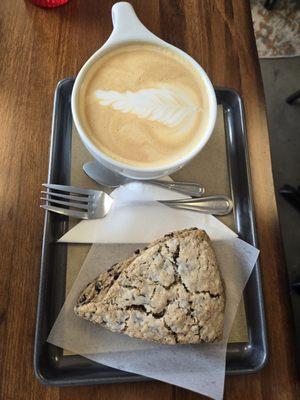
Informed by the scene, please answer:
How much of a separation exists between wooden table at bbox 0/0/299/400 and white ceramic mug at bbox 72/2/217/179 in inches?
6.6

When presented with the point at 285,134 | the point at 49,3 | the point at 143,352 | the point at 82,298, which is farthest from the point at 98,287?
the point at 285,134

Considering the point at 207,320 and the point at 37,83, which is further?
the point at 37,83

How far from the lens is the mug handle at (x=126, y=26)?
0.69 meters

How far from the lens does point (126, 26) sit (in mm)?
697

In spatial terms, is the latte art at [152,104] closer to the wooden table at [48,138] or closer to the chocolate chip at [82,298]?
the wooden table at [48,138]

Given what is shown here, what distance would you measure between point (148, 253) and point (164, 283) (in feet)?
0.19

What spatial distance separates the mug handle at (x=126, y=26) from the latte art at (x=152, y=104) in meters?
0.10

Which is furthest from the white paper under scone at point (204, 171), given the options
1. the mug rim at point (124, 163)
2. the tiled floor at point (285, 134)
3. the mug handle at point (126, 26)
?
the tiled floor at point (285, 134)

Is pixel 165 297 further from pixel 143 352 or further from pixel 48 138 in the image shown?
pixel 48 138

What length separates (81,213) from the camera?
0.73 meters

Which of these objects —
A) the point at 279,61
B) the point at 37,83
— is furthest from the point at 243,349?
the point at 279,61

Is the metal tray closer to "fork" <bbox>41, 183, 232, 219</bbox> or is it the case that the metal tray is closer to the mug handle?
"fork" <bbox>41, 183, 232, 219</bbox>

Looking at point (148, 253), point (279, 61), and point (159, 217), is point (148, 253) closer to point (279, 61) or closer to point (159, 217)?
point (159, 217)

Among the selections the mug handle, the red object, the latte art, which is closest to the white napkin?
the latte art
